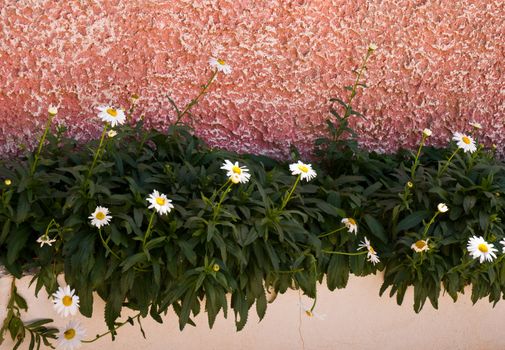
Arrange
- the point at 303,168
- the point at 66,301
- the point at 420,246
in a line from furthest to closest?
1. the point at 420,246
2. the point at 303,168
3. the point at 66,301

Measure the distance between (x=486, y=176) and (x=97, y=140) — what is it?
1.52 m

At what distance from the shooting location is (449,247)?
8.82 ft

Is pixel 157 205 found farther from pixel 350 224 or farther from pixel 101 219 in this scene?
pixel 350 224

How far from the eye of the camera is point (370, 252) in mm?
2539

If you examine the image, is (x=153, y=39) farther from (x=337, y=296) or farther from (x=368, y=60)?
(x=337, y=296)

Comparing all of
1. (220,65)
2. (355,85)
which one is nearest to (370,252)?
(355,85)

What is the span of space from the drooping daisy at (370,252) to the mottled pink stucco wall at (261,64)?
631 mm

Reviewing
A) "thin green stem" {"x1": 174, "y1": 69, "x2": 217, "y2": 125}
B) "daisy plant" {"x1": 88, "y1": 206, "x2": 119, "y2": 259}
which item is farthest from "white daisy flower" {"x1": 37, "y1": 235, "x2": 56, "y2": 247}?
"thin green stem" {"x1": 174, "y1": 69, "x2": 217, "y2": 125}

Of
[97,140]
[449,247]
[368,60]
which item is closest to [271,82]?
[368,60]

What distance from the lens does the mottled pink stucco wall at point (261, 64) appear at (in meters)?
2.74

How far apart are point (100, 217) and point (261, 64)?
1.09 meters

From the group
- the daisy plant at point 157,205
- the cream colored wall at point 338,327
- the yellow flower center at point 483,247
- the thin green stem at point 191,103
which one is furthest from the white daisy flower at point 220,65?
the yellow flower center at point 483,247

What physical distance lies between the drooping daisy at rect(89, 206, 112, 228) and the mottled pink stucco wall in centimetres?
68

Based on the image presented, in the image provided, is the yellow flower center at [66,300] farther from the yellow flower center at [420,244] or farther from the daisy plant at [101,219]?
the yellow flower center at [420,244]
